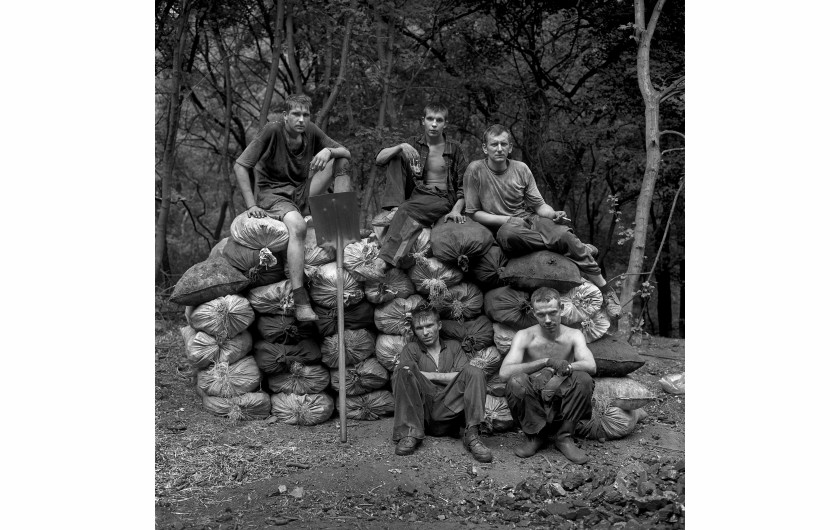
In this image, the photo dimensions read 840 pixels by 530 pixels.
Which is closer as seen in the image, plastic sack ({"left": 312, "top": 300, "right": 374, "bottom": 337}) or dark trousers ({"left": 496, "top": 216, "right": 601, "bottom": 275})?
dark trousers ({"left": 496, "top": 216, "right": 601, "bottom": 275})

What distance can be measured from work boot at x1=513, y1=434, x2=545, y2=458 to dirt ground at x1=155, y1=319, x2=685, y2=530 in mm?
46

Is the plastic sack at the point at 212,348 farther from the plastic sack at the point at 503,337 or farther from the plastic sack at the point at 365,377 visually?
the plastic sack at the point at 503,337

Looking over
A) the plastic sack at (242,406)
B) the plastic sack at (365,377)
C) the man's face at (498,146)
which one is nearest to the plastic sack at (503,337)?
the plastic sack at (365,377)

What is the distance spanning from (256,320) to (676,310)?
10.0 meters

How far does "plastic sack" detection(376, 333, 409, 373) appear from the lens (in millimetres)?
5352

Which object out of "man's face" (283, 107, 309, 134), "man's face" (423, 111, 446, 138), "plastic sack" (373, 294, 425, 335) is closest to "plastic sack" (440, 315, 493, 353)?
"plastic sack" (373, 294, 425, 335)

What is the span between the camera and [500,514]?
4.07 metres

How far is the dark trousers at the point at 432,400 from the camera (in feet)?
15.8

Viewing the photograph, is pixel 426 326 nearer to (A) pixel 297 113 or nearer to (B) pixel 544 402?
(B) pixel 544 402

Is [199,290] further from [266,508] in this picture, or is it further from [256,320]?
[266,508]

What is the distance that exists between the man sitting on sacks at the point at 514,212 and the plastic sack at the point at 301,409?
1716 millimetres

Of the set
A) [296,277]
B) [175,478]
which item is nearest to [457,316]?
[296,277]

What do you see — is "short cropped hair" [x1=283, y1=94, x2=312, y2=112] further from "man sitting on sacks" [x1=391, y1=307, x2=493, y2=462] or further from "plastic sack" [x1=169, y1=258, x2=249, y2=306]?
"man sitting on sacks" [x1=391, y1=307, x2=493, y2=462]

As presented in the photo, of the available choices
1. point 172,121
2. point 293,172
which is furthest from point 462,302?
point 172,121
